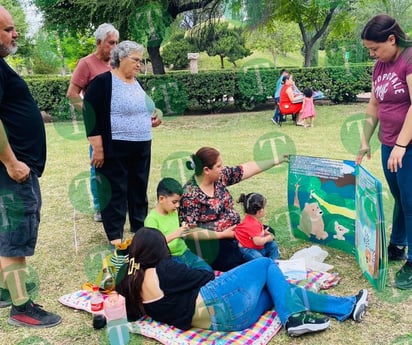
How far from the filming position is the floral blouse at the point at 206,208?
10.0ft

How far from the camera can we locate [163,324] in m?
2.46

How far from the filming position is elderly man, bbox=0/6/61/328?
89.2 inches

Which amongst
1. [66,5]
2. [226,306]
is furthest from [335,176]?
[66,5]

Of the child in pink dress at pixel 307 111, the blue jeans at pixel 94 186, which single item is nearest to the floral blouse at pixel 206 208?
the blue jeans at pixel 94 186

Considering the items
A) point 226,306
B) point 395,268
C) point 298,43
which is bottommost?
point 395,268

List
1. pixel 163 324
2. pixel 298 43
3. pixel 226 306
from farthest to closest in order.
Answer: pixel 298 43 → pixel 163 324 → pixel 226 306

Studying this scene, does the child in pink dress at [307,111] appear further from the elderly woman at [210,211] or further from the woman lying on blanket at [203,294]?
the woman lying on blanket at [203,294]

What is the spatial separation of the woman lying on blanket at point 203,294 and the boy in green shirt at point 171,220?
558mm

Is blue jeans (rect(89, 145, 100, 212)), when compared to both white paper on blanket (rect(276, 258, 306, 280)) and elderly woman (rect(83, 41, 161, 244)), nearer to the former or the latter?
elderly woman (rect(83, 41, 161, 244))

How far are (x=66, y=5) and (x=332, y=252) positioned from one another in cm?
1279

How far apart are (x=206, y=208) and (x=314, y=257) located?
931 mm

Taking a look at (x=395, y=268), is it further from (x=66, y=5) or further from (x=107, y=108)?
(x=66, y=5)

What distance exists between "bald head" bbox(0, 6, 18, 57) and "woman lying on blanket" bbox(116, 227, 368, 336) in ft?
3.84

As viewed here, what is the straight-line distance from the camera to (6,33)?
2.23 m
